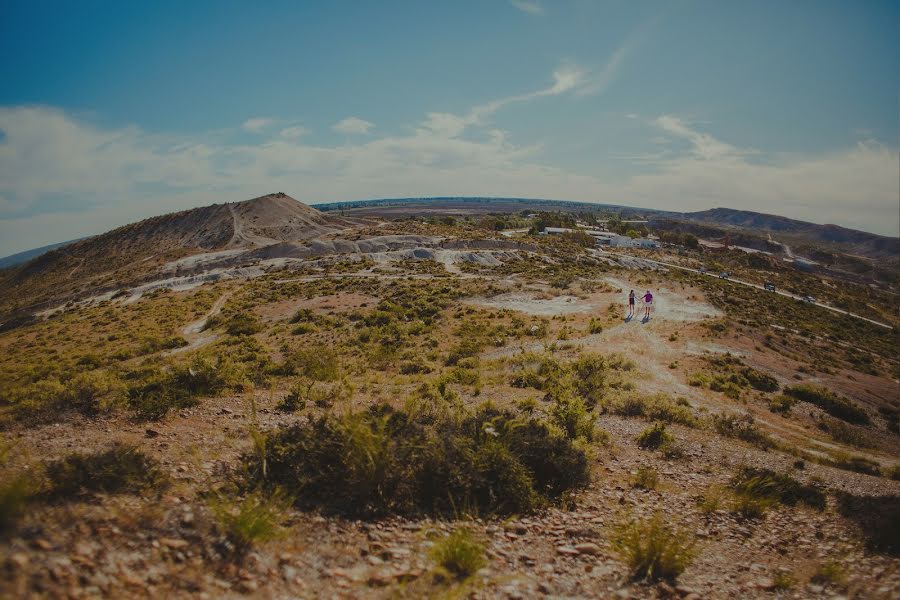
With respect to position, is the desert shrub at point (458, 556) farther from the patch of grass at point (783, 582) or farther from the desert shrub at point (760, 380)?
the desert shrub at point (760, 380)

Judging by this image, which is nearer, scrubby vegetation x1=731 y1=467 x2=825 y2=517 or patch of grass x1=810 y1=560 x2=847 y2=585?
patch of grass x1=810 y1=560 x2=847 y2=585

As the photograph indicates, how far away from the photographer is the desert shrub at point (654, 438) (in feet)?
37.4

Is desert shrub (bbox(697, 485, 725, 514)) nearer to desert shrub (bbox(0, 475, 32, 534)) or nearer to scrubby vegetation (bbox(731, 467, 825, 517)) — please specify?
scrubby vegetation (bbox(731, 467, 825, 517))

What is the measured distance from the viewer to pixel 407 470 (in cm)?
711

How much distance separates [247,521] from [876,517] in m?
11.8

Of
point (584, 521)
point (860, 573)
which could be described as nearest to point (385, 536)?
point (584, 521)

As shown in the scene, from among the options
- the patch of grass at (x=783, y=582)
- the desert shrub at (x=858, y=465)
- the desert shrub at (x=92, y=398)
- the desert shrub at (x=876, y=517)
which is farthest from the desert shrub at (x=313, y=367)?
the desert shrub at (x=858, y=465)

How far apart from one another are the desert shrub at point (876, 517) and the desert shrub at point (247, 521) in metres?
10.3

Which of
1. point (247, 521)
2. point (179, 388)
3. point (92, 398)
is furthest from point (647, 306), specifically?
point (92, 398)

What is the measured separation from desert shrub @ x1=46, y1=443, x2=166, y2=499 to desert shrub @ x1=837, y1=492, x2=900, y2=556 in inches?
494

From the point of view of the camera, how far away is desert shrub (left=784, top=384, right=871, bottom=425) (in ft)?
64.3

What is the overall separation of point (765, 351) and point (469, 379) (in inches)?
1017

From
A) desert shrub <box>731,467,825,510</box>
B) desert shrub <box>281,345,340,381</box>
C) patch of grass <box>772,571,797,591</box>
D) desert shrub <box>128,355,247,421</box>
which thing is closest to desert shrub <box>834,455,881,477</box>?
desert shrub <box>731,467,825,510</box>

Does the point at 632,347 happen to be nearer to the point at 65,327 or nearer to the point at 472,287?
the point at 472,287
